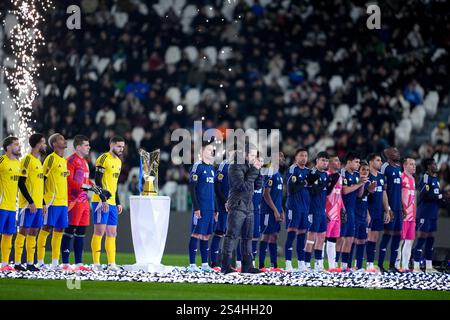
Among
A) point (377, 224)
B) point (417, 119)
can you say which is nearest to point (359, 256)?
point (377, 224)

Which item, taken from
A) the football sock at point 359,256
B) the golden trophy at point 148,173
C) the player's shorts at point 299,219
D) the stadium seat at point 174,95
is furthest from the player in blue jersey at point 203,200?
the stadium seat at point 174,95

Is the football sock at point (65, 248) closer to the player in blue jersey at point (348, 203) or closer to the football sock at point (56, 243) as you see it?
A: the football sock at point (56, 243)

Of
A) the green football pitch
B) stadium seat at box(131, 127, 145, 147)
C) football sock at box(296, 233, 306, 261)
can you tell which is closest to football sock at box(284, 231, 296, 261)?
football sock at box(296, 233, 306, 261)

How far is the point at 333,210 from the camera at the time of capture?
2111cm

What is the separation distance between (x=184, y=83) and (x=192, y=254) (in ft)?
36.2

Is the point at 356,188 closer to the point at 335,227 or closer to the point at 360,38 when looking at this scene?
the point at 335,227

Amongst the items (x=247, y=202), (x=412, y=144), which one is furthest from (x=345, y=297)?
(x=412, y=144)

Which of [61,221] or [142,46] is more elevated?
[142,46]

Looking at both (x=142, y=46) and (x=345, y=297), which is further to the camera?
(x=142, y=46)

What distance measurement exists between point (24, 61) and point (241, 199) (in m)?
13.3

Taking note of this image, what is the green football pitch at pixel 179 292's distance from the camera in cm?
1512

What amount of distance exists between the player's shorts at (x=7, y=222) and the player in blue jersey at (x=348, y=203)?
239 inches

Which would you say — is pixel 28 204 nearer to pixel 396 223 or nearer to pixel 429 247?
pixel 396 223

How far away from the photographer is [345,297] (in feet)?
52.4
